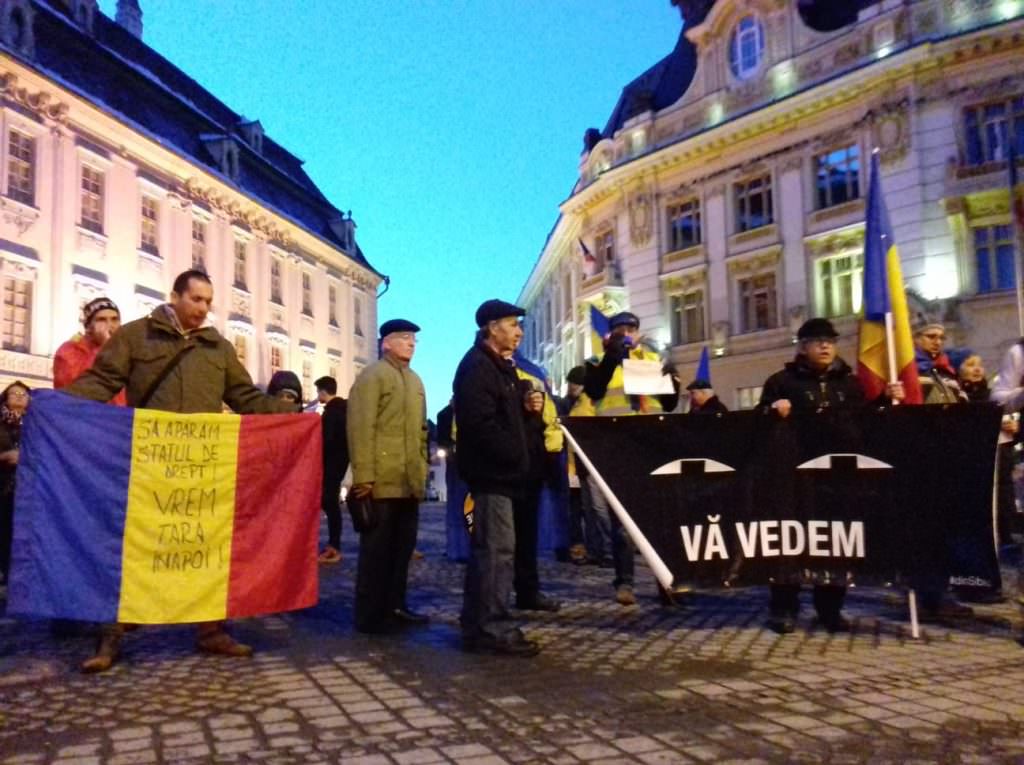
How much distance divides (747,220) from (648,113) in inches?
229

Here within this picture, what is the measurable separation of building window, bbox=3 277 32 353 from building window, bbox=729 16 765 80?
2264cm

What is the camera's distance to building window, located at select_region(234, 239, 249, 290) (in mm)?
34188

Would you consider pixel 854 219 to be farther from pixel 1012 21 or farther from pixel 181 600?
pixel 181 600

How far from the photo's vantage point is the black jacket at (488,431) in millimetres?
5512

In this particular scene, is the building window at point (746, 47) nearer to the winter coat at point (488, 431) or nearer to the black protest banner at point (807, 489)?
the black protest banner at point (807, 489)

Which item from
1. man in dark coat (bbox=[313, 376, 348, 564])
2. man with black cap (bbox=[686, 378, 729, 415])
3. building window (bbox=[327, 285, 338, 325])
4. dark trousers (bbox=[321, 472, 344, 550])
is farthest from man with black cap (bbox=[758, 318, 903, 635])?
building window (bbox=[327, 285, 338, 325])

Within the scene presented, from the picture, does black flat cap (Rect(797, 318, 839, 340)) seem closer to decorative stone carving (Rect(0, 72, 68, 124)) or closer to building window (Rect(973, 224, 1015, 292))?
building window (Rect(973, 224, 1015, 292))

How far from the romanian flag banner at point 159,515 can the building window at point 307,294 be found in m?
34.5

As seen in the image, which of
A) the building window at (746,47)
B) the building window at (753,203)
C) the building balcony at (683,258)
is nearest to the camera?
the building window at (753,203)

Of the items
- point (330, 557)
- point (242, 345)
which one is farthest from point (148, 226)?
point (330, 557)

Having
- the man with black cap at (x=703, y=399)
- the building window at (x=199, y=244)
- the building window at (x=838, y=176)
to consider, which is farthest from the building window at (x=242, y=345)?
the man with black cap at (x=703, y=399)

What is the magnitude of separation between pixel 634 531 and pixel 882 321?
212 centimetres

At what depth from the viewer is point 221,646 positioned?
5.38m

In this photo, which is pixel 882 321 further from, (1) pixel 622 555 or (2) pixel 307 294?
(2) pixel 307 294
